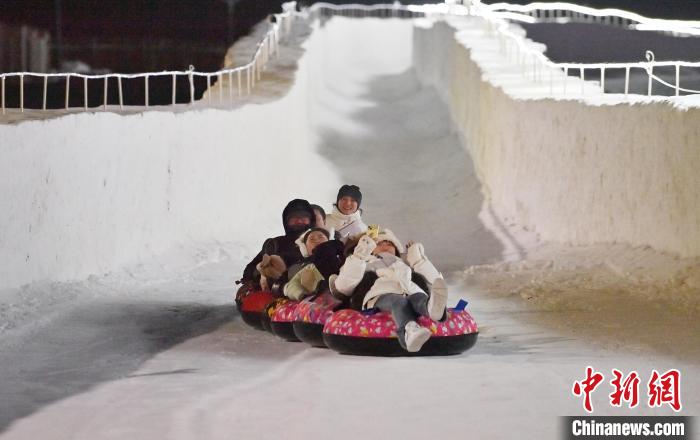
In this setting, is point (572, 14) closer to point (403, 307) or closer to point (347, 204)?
point (347, 204)

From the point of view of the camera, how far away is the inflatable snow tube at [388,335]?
1045cm

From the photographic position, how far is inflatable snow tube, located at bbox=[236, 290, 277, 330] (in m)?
12.4

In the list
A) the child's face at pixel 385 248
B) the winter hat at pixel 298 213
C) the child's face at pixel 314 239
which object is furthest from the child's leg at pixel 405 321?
the winter hat at pixel 298 213

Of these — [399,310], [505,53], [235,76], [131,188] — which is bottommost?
[131,188]

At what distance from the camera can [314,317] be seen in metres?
11.1

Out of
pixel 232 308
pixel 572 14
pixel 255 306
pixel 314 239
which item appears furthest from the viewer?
pixel 572 14

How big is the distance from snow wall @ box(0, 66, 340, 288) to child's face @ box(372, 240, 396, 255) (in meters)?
3.71

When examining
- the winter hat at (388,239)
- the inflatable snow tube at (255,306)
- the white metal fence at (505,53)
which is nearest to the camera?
the winter hat at (388,239)

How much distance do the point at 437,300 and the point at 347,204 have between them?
7.99ft

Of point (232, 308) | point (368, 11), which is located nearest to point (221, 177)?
point (232, 308)

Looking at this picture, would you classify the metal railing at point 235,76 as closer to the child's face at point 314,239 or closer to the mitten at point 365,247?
the child's face at point 314,239

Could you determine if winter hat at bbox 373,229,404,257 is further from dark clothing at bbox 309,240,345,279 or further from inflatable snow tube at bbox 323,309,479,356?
dark clothing at bbox 309,240,345,279

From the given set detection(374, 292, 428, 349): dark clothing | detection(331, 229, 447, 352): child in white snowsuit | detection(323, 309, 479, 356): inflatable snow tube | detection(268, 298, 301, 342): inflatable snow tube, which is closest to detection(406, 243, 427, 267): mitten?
detection(331, 229, 447, 352): child in white snowsuit

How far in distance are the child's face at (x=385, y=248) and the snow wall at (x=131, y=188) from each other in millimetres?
3709
